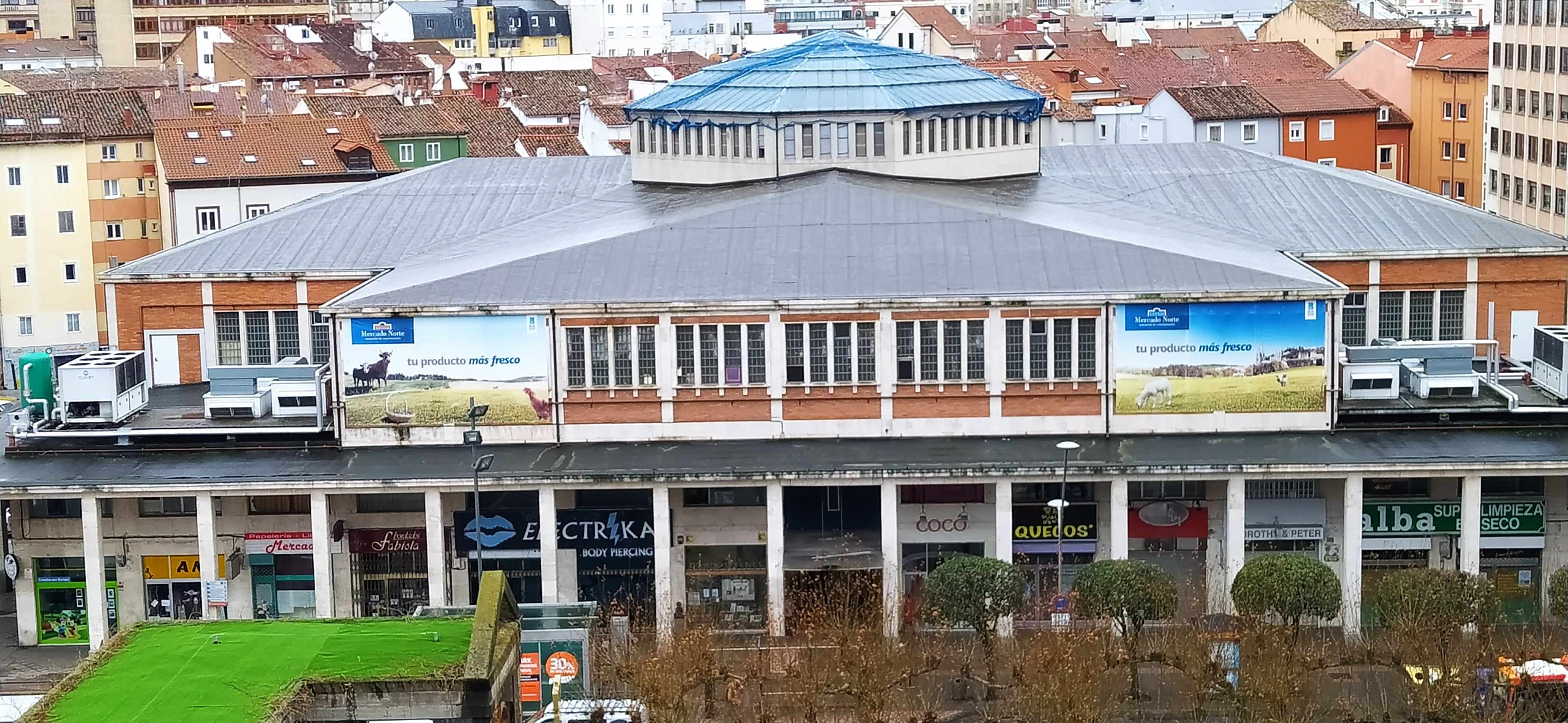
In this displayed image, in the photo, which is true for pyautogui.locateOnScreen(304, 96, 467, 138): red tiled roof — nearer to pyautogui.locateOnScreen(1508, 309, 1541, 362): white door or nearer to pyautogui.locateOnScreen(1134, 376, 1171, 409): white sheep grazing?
pyautogui.locateOnScreen(1508, 309, 1541, 362): white door

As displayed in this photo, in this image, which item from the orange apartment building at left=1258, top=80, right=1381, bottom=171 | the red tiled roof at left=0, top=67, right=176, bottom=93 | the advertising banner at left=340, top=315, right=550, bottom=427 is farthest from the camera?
the red tiled roof at left=0, top=67, right=176, bottom=93

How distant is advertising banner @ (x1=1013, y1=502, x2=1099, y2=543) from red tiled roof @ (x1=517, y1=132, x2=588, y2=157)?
6746 cm

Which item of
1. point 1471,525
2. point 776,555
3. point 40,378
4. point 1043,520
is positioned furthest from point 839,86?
point 1471,525

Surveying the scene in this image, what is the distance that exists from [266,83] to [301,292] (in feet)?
299

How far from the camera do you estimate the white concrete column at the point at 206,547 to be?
232ft

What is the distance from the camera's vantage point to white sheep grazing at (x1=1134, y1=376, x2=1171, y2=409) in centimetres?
7294

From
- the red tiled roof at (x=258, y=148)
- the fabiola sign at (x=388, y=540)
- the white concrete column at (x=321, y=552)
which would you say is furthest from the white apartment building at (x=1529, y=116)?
the white concrete column at (x=321, y=552)

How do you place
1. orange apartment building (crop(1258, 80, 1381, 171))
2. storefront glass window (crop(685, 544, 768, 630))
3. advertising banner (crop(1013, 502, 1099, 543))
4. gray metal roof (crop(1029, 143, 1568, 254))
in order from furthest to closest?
orange apartment building (crop(1258, 80, 1381, 171)) → gray metal roof (crop(1029, 143, 1568, 254)) → storefront glass window (crop(685, 544, 768, 630)) → advertising banner (crop(1013, 502, 1099, 543))

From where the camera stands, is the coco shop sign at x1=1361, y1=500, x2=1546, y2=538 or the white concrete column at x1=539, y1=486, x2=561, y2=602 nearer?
the white concrete column at x1=539, y1=486, x2=561, y2=602

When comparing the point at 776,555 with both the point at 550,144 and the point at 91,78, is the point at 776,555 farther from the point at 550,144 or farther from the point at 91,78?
the point at 91,78

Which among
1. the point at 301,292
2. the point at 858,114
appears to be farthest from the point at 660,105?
the point at 301,292

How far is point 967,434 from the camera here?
73.7m

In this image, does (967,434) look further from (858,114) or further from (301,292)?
(301,292)

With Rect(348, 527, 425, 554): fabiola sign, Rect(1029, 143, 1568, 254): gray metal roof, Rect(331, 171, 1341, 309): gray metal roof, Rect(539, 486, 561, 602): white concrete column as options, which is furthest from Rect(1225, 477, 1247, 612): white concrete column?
Rect(348, 527, 425, 554): fabiola sign
